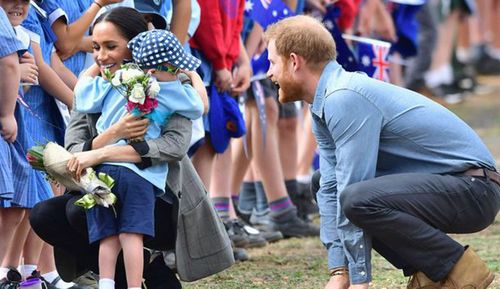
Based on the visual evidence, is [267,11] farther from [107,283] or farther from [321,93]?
[107,283]

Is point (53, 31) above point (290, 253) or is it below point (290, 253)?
above

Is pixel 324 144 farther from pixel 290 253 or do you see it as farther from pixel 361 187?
pixel 290 253

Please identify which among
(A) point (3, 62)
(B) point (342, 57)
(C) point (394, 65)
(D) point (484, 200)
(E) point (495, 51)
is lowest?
(E) point (495, 51)

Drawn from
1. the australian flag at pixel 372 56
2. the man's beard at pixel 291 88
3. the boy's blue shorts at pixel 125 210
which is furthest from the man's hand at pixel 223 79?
the boy's blue shorts at pixel 125 210

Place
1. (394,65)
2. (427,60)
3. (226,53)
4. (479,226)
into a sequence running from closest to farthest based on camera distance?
(479,226) < (226,53) < (394,65) < (427,60)

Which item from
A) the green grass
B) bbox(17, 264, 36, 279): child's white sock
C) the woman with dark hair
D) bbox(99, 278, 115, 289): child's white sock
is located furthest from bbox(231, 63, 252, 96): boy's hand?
bbox(99, 278, 115, 289): child's white sock

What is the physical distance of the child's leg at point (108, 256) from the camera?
17.2 ft

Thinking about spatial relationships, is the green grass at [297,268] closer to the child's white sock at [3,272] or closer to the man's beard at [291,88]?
the child's white sock at [3,272]

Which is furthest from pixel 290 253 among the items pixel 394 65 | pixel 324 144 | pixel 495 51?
pixel 495 51

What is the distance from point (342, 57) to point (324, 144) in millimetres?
2642

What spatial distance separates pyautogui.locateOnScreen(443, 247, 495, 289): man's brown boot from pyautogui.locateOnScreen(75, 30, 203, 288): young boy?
1.23 m

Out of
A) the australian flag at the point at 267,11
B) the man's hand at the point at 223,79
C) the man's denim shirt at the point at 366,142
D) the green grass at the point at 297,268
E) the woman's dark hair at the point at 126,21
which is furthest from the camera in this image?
the australian flag at the point at 267,11

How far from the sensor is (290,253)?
762 cm

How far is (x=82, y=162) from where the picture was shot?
206 inches
